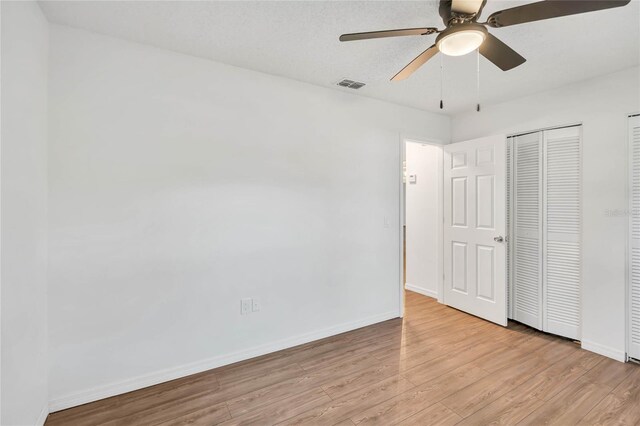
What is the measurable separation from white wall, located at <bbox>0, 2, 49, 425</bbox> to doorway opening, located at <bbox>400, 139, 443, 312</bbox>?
3.59 meters

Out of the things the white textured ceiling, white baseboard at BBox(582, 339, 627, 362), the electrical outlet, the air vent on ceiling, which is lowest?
white baseboard at BBox(582, 339, 627, 362)

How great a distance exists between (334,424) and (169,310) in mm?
1442

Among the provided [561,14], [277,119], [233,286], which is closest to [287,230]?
[233,286]

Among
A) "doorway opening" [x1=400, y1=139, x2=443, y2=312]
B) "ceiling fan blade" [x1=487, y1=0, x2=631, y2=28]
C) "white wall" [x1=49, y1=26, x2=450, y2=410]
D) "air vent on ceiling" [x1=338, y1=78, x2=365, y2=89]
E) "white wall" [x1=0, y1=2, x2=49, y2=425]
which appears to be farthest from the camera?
"doorway opening" [x1=400, y1=139, x2=443, y2=312]

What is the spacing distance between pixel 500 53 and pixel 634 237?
215 cm

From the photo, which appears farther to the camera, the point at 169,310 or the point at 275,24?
the point at 169,310

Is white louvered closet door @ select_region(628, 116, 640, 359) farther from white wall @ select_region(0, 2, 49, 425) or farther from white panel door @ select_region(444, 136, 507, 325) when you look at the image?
white wall @ select_region(0, 2, 49, 425)

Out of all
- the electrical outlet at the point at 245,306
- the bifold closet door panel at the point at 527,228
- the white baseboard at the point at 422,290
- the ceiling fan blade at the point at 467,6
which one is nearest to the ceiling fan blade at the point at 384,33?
the ceiling fan blade at the point at 467,6

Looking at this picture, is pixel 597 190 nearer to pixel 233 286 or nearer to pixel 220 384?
pixel 233 286

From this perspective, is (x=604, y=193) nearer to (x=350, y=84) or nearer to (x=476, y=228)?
(x=476, y=228)

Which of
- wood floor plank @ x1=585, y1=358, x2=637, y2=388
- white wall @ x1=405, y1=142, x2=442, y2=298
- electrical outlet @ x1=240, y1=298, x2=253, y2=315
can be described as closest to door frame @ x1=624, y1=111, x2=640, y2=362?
wood floor plank @ x1=585, y1=358, x2=637, y2=388

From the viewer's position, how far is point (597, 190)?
2736 mm

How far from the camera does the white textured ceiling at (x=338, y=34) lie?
181 cm

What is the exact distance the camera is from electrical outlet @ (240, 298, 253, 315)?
262 cm
